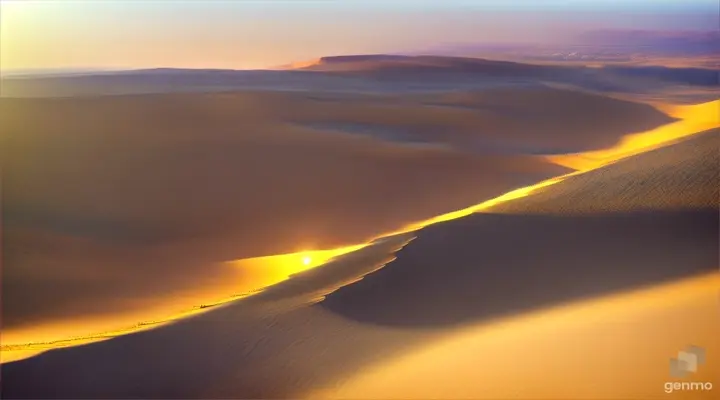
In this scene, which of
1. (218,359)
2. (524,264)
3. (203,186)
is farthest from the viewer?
(203,186)

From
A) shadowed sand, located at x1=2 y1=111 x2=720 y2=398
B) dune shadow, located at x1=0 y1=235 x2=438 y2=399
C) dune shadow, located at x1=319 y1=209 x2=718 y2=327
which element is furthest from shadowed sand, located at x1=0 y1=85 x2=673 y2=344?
dune shadow, located at x1=319 y1=209 x2=718 y2=327

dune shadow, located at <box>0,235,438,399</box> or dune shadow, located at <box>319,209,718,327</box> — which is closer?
dune shadow, located at <box>0,235,438,399</box>

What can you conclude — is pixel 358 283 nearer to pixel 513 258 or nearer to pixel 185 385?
pixel 513 258

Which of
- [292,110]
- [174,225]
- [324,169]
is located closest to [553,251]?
[174,225]

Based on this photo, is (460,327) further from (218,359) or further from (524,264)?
(218,359)

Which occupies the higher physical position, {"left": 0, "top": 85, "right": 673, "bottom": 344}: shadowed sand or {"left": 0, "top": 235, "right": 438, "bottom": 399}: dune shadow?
{"left": 0, "top": 85, "right": 673, "bottom": 344}: shadowed sand

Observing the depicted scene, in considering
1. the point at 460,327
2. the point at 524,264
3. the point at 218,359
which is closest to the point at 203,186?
the point at 524,264

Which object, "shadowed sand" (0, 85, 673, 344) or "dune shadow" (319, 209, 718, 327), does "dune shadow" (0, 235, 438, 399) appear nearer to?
"dune shadow" (319, 209, 718, 327)
